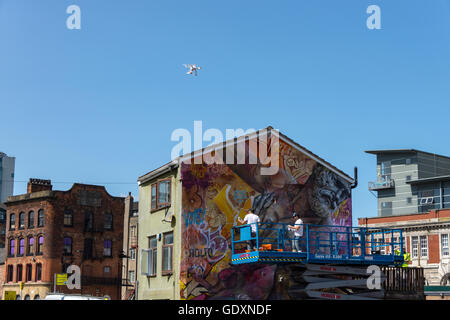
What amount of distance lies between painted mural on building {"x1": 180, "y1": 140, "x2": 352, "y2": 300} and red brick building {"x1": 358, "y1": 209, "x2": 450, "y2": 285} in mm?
50421

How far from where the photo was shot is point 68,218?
272 ft

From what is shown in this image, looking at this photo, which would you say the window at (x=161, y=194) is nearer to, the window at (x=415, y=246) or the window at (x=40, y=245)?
the window at (x=40, y=245)

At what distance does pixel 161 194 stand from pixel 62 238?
52.1 meters

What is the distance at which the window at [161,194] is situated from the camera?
32531 mm

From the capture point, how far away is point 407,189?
388ft

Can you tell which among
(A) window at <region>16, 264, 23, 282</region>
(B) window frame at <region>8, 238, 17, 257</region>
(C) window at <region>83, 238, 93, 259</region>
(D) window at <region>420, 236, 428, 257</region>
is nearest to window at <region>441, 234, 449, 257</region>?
(D) window at <region>420, 236, 428, 257</region>

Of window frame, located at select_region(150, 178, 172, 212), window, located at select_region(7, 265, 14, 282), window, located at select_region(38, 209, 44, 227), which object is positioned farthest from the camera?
window, located at select_region(7, 265, 14, 282)

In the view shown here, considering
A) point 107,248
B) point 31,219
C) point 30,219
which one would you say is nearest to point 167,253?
point 107,248

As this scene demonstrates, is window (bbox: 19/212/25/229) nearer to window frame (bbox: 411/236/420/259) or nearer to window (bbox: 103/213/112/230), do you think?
window (bbox: 103/213/112/230)

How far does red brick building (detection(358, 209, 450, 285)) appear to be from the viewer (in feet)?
270

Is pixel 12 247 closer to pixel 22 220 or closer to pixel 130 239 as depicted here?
pixel 22 220

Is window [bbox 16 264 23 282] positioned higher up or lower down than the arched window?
lower down
